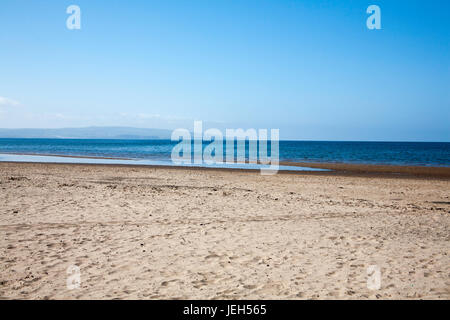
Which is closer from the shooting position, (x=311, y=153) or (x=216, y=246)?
(x=216, y=246)

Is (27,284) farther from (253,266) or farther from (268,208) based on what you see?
(268,208)

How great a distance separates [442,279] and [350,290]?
6.02ft

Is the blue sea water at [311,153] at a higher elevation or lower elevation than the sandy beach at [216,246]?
higher

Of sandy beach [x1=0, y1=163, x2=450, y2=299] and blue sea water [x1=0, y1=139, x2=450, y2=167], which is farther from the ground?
blue sea water [x1=0, y1=139, x2=450, y2=167]

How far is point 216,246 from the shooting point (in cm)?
743

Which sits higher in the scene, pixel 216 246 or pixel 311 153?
pixel 311 153

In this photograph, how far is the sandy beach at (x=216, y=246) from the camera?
5297 mm

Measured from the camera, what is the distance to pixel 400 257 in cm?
694

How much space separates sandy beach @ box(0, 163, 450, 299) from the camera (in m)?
5.30

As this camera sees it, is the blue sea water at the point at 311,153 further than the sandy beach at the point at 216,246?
Yes

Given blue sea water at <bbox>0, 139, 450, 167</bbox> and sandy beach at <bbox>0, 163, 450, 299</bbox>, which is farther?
blue sea water at <bbox>0, 139, 450, 167</bbox>
